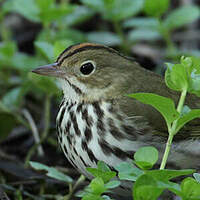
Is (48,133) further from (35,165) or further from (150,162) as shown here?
(150,162)

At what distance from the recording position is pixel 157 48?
5.34 meters

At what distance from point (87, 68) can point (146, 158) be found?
894 mm

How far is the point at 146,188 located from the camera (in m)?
2.00

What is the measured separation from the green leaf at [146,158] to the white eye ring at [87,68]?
0.84 meters

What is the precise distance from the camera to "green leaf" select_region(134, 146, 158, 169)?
2.14 meters

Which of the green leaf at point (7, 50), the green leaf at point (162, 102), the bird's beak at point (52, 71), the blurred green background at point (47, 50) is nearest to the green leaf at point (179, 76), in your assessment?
the green leaf at point (162, 102)

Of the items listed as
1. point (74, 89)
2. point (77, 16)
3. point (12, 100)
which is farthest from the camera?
point (77, 16)

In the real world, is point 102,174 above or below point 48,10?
below

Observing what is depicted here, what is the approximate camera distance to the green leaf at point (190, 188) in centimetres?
209

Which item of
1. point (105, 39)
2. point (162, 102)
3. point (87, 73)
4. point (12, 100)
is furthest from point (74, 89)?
point (105, 39)

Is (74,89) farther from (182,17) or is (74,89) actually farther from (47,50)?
(182,17)

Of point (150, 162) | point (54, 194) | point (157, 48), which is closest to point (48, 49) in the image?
point (54, 194)

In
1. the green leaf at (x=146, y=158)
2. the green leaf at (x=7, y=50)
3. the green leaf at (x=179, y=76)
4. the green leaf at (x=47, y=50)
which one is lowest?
the green leaf at (x=146, y=158)

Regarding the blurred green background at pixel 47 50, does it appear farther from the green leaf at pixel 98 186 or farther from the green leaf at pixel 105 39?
the green leaf at pixel 98 186
